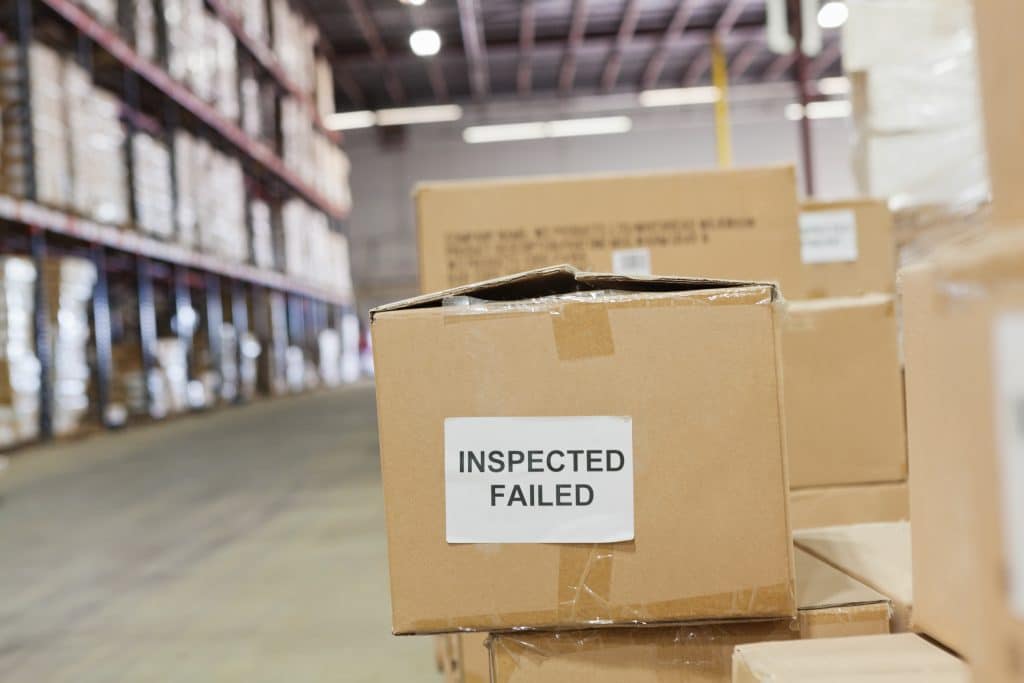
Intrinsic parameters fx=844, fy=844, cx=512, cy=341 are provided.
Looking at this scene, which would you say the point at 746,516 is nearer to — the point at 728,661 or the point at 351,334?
the point at 728,661

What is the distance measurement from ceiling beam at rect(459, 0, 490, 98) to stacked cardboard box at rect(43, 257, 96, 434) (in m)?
7.61

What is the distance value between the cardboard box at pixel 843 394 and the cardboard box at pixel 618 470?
0.68 m

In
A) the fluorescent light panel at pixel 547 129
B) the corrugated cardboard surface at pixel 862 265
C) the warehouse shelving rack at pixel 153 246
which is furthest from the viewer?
the fluorescent light panel at pixel 547 129

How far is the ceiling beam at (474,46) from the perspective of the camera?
11539 millimetres

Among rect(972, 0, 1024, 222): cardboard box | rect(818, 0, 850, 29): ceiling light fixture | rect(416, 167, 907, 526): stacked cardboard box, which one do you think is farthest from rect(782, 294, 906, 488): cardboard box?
rect(818, 0, 850, 29): ceiling light fixture

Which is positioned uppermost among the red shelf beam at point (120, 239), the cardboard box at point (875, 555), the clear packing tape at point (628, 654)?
the red shelf beam at point (120, 239)

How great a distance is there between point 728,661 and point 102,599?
184 cm

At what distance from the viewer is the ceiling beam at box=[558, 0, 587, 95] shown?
11891 mm

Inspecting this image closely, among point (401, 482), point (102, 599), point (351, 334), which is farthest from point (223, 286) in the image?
point (401, 482)

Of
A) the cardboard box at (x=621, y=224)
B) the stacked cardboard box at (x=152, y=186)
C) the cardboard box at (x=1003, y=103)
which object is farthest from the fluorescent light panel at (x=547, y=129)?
the cardboard box at (x=1003, y=103)

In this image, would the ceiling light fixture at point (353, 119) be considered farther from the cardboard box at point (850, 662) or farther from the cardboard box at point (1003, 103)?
the cardboard box at point (1003, 103)

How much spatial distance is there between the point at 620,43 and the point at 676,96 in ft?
10.1

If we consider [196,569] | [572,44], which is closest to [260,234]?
[196,569]

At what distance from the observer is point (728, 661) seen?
93cm
